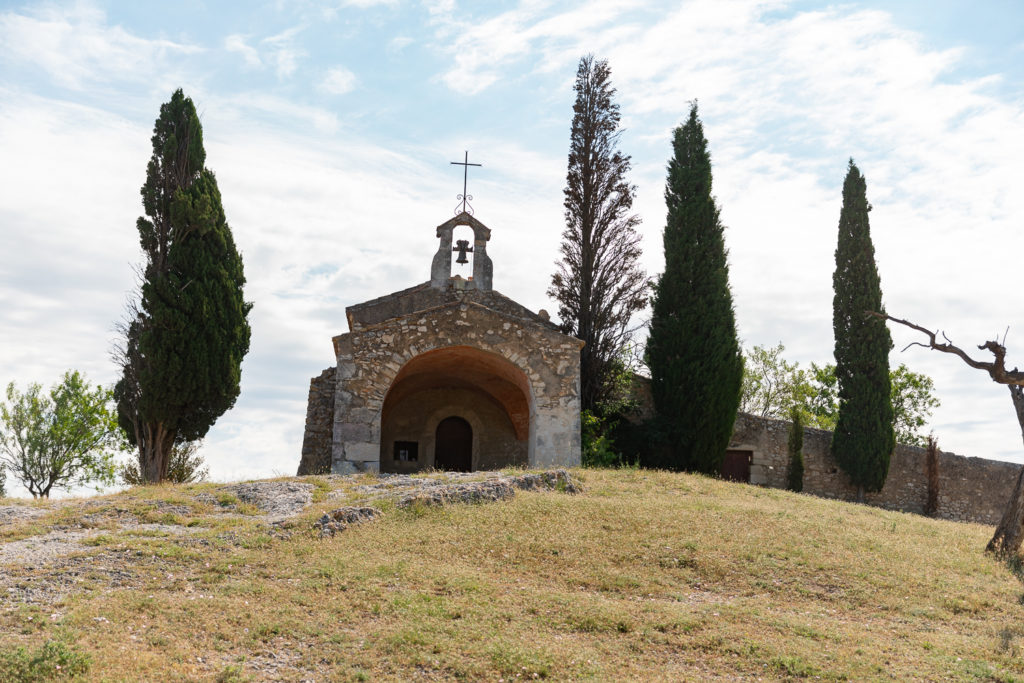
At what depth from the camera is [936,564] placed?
470 inches

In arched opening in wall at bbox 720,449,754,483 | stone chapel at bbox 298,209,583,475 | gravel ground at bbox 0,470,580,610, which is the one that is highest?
stone chapel at bbox 298,209,583,475

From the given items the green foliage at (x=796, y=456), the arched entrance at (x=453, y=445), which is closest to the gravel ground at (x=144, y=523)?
the arched entrance at (x=453, y=445)

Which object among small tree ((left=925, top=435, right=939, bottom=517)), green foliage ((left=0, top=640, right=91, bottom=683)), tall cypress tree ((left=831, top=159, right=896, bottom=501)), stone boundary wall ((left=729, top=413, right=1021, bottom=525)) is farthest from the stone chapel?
small tree ((left=925, top=435, right=939, bottom=517))

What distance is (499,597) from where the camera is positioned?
906 cm

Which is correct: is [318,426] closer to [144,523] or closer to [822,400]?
[144,523]

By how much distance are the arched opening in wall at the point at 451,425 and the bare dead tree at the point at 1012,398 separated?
389 inches

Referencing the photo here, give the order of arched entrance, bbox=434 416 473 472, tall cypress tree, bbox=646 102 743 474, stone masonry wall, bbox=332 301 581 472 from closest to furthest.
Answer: stone masonry wall, bbox=332 301 581 472 → tall cypress tree, bbox=646 102 743 474 → arched entrance, bbox=434 416 473 472

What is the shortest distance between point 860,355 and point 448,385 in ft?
37.8

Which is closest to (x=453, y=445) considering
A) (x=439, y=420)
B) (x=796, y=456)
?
(x=439, y=420)

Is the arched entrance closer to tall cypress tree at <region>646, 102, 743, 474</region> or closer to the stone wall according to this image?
the stone wall

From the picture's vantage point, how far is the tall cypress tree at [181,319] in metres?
18.0

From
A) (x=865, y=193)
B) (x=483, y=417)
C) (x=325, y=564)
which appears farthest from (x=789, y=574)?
(x=865, y=193)

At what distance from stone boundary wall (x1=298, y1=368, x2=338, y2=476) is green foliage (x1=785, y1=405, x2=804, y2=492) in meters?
12.3

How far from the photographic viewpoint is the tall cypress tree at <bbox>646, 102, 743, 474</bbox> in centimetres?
2080
